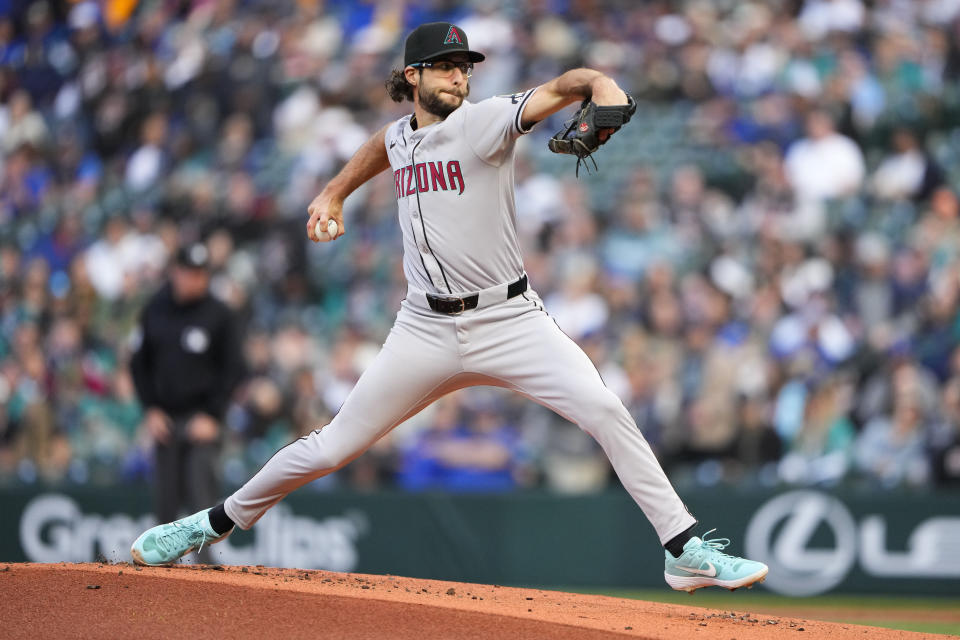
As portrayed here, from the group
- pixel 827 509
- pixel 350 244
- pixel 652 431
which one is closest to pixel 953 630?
pixel 827 509

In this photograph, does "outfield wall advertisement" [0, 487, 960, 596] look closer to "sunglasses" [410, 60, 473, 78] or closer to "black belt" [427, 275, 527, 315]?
"black belt" [427, 275, 527, 315]

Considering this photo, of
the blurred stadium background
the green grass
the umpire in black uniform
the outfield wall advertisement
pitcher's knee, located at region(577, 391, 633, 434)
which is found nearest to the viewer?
pitcher's knee, located at region(577, 391, 633, 434)

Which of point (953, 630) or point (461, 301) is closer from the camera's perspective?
point (461, 301)

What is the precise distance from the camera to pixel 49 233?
14.0 meters

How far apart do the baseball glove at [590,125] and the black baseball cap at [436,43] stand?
608 millimetres

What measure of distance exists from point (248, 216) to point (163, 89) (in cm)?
298

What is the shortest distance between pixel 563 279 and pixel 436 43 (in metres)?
6.49

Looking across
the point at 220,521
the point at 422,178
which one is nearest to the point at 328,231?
the point at 422,178

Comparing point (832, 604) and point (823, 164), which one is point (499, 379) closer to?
point (832, 604)

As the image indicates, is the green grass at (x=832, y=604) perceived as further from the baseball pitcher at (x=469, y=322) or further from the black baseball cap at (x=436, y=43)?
the black baseball cap at (x=436, y=43)

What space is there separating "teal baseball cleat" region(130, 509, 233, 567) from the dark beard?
75.0 inches

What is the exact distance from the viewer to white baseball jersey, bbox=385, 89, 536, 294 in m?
4.64

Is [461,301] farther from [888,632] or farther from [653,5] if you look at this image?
[653,5]

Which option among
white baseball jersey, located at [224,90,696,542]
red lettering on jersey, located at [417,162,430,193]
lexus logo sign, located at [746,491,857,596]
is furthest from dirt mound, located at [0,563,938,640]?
Answer: lexus logo sign, located at [746,491,857,596]
